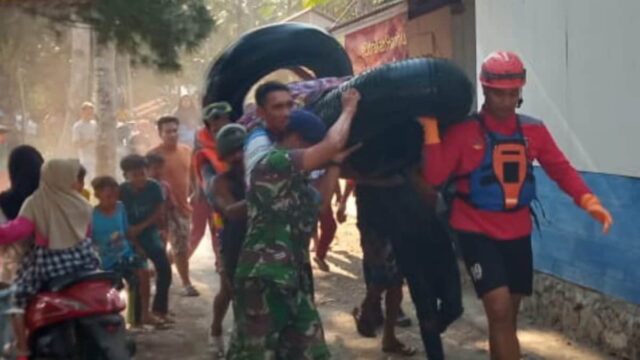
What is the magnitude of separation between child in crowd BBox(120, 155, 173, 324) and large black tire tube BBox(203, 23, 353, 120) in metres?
0.97

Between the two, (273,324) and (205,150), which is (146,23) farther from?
(273,324)

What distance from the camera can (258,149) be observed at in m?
4.43

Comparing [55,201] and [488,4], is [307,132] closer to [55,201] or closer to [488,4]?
[55,201]

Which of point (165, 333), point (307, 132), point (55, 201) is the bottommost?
point (165, 333)

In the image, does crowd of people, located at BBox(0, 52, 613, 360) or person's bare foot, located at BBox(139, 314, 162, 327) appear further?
person's bare foot, located at BBox(139, 314, 162, 327)

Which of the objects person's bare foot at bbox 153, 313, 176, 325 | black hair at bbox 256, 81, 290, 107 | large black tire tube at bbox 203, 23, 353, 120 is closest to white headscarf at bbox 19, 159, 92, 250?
black hair at bbox 256, 81, 290, 107

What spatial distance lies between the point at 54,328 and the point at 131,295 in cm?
227

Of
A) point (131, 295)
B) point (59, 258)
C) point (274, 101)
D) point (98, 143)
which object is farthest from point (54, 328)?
point (98, 143)

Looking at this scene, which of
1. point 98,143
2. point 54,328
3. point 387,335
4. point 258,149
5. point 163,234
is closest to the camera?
point 258,149

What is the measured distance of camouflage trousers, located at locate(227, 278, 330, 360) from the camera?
14.6 feet

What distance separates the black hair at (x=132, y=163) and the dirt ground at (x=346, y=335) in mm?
1260

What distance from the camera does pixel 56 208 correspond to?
491 centimetres

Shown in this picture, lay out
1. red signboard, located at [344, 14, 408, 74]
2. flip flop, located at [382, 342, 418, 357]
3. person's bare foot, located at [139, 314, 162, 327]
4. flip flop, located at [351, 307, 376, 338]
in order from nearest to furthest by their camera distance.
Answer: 1. flip flop, located at [382, 342, 418, 357]
2. flip flop, located at [351, 307, 376, 338]
3. person's bare foot, located at [139, 314, 162, 327]
4. red signboard, located at [344, 14, 408, 74]

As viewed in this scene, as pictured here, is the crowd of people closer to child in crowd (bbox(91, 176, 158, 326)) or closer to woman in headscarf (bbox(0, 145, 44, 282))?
woman in headscarf (bbox(0, 145, 44, 282))
